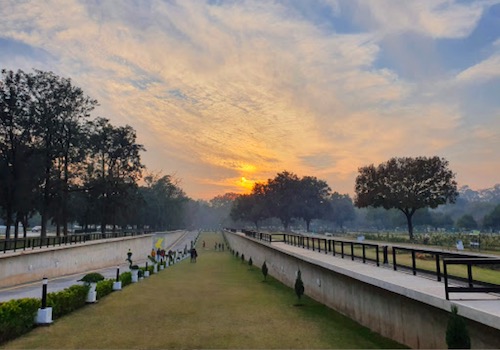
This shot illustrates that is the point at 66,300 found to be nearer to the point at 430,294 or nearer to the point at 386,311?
the point at 386,311

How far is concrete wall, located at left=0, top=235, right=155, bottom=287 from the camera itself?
24161mm

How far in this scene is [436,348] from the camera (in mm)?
8289

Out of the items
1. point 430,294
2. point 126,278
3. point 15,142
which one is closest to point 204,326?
point 430,294

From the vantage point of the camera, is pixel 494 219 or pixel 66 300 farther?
pixel 494 219

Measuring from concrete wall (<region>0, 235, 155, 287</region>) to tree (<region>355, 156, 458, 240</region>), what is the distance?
4411cm

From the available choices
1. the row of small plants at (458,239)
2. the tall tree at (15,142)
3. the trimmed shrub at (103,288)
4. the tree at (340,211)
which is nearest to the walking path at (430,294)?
the trimmed shrub at (103,288)

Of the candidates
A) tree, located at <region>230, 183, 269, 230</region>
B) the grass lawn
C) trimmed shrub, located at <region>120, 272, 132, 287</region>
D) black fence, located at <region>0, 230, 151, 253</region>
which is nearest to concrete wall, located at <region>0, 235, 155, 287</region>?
black fence, located at <region>0, 230, 151, 253</region>

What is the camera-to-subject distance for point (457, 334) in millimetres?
6707

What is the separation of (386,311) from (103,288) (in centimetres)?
1435

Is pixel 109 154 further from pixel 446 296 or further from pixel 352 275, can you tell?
pixel 446 296

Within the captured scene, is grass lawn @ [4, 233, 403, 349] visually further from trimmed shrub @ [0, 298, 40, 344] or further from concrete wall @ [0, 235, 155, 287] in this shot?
concrete wall @ [0, 235, 155, 287]

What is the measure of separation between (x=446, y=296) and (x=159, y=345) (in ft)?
24.8

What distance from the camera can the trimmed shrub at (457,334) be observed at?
665cm

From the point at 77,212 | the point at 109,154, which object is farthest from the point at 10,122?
the point at 77,212
